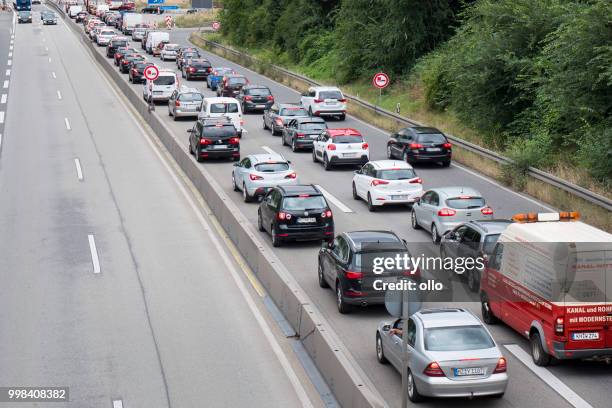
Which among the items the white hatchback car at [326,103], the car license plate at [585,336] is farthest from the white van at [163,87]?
the car license plate at [585,336]

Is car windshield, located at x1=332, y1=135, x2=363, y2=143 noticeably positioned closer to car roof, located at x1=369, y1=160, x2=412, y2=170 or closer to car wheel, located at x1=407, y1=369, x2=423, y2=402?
car roof, located at x1=369, y1=160, x2=412, y2=170

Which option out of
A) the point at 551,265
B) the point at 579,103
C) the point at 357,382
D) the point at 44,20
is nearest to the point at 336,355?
the point at 357,382

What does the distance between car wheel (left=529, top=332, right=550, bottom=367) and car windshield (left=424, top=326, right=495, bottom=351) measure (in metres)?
1.86

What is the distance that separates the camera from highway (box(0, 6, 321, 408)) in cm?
1653

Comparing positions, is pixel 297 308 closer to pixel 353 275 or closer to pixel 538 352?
pixel 353 275

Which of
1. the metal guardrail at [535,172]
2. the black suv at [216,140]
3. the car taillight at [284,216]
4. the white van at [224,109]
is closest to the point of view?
the car taillight at [284,216]

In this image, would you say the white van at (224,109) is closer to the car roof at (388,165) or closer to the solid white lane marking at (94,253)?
the car roof at (388,165)

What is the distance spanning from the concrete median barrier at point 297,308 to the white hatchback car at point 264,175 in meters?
1.10

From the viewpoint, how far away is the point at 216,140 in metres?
36.7

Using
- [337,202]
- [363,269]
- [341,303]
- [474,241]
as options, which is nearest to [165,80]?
[337,202]

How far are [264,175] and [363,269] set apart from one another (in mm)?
10953

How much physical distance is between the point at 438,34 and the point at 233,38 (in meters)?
38.3

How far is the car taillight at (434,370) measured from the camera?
14.8m

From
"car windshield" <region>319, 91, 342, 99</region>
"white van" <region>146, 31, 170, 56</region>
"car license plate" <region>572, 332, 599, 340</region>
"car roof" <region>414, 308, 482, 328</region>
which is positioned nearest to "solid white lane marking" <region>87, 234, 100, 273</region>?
"car roof" <region>414, 308, 482, 328</region>
